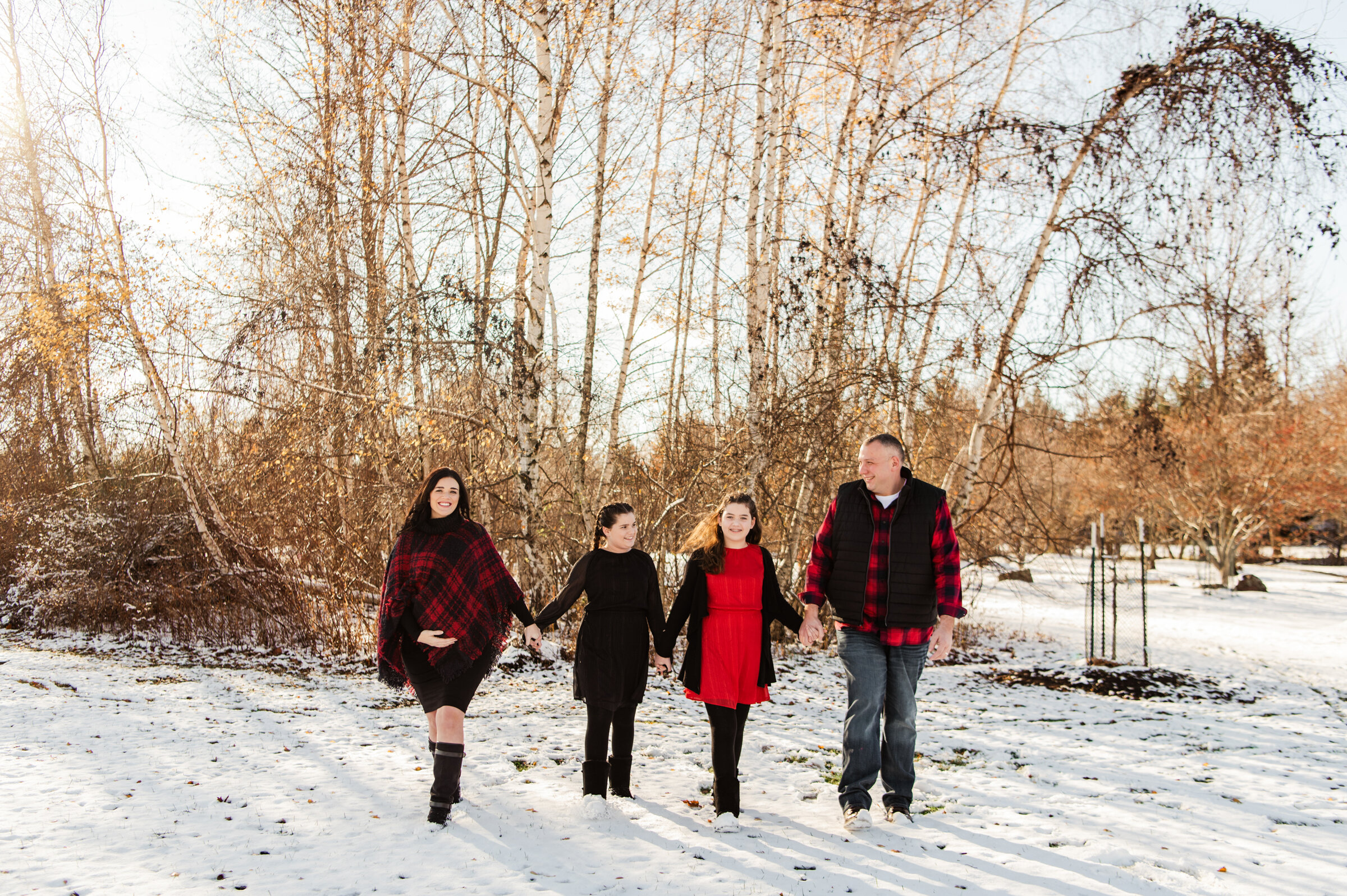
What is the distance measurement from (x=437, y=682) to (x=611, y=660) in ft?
2.55

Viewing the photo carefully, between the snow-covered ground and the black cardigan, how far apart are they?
0.64 m

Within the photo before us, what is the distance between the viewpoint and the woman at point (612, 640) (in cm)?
384

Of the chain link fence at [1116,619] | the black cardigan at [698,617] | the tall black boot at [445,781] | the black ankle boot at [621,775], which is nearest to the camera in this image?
the tall black boot at [445,781]

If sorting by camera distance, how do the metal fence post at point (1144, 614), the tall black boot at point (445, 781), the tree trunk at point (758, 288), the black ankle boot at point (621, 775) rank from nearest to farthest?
the tall black boot at point (445, 781) → the black ankle boot at point (621, 775) → the tree trunk at point (758, 288) → the metal fence post at point (1144, 614)

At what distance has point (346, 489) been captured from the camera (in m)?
9.15

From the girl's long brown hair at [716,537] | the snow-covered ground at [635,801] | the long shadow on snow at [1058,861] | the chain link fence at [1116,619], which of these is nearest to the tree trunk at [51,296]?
the snow-covered ground at [635,801]

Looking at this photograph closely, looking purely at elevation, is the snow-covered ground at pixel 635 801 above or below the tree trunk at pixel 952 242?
below

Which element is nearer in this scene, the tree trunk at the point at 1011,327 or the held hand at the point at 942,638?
the held hand at the point at 942,638

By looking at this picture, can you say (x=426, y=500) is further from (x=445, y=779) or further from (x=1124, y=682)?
(x=1124, y=682)

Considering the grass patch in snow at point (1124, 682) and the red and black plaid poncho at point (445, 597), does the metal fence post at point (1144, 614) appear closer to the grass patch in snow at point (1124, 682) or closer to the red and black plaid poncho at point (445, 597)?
the grass patch in snow at point (1124, 682)

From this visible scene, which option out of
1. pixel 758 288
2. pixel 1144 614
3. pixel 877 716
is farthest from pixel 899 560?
pixel 1144 614

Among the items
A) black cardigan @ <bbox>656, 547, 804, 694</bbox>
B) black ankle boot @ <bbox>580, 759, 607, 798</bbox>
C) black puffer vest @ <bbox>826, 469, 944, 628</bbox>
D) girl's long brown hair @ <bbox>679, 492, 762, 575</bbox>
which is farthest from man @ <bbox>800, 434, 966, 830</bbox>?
black ankle boot @ <bbox>580, 759, 607, 798</bbox>

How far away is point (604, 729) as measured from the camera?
152 inches

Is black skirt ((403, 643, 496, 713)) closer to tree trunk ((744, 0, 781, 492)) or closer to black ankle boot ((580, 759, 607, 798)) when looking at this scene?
black ankle boot ((580, 759, 607, 798))
